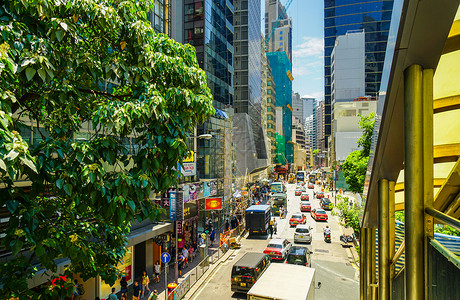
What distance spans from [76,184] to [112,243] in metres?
2.49

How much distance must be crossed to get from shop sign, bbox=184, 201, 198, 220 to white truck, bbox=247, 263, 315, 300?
1168 centimetres

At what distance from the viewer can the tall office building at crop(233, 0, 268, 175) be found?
163 ft

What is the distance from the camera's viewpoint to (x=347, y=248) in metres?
25.2

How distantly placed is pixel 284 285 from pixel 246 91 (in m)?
47.6

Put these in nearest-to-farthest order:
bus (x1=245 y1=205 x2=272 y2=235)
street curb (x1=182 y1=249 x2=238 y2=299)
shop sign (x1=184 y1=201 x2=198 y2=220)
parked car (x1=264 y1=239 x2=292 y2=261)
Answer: street curb (x1=182 y1=249 x2=238 y2=299) → parked car (x1=264 y1=239 x2=292 y2=261) → shop sign (x1=184 y1=201 x2=198 y2=220) → bus (x1=245 y1=205 x2=272 y2=235)

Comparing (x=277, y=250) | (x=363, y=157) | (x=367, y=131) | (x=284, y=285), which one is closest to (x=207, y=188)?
(x=277, y=250)

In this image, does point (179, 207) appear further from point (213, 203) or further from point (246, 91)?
point (246, 91)

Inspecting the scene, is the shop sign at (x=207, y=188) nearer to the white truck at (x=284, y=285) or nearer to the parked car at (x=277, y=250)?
the parked car at (x=277, y=250)

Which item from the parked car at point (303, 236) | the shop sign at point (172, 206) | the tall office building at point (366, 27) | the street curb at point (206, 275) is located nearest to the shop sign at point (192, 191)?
the street curb at point (206, 275)

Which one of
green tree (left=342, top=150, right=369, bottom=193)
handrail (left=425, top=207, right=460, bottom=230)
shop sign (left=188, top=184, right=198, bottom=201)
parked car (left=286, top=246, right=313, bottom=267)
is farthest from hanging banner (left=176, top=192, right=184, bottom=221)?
handrail (left=425, top=207, right=460, bottom=230)

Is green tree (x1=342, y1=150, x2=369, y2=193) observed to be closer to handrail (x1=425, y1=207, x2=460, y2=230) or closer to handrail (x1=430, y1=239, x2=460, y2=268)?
handrail (x1=425, y1=207, x2=460, y2=230)

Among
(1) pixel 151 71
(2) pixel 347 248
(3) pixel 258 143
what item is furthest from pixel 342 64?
(1) pixel 151 71

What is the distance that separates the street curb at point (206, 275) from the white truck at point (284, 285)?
5081 mm

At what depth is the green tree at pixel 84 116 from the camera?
13.8 ft
